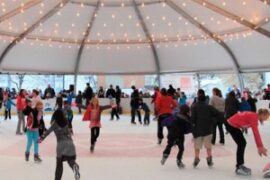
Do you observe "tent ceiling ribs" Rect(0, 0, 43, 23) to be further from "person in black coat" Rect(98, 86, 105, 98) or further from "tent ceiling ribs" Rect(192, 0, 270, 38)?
"person in black coat" Rect(98, 86, 105, 98)

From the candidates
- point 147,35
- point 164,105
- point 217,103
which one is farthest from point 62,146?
point 147,35

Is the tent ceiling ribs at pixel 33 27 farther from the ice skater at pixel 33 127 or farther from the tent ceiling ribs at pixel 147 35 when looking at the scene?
the ice skater at pixel 33 127

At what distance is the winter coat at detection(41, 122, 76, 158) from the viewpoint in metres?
5.69

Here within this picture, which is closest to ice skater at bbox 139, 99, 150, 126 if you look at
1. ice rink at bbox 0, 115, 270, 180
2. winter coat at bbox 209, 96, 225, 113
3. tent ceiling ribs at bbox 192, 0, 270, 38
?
ice rink at bbox 0, 115, 270, 180

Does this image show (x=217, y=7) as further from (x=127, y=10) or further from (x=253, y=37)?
(x=127, y=10)

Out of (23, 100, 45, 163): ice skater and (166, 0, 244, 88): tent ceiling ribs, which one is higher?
(166, 0, 244, 88): tent ceiling ribs

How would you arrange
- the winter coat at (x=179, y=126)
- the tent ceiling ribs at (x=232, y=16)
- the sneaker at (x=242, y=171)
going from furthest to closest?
the tent ceiling ribs at (x=232, y=16)
the winter coat at (x=179, y=126)
the sneaker at (x=242, y=171)

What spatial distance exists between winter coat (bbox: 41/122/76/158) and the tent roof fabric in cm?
1129

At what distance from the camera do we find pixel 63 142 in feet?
19.0

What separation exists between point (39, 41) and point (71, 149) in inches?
678

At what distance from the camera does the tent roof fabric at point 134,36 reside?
1772 centimetres

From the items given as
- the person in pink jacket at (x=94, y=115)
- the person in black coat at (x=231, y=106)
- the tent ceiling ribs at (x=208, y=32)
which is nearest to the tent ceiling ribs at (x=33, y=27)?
the tent ceiling ribs at (x=208, y=32)

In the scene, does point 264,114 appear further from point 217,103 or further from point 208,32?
point 208,32

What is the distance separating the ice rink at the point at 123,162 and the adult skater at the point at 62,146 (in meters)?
0.88
